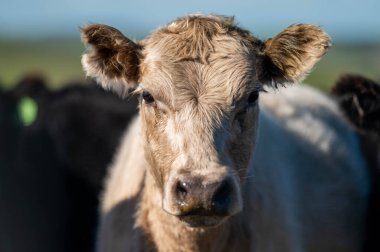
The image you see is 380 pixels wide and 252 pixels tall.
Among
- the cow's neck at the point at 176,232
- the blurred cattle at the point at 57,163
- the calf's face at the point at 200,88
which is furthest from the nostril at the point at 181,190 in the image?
the blurred cattle at the point at 57,163

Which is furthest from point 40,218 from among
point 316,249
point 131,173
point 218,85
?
point 218,85

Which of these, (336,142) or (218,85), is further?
(336,142)

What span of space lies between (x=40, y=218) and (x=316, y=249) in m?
2.72

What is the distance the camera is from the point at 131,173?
7.42m

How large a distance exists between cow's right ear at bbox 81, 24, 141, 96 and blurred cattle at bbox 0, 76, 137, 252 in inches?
96.8

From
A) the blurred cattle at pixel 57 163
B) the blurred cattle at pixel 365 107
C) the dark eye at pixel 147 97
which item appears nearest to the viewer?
the dark eye at pixel 147 97

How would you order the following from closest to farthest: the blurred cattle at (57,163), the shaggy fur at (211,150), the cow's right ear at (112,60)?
the shaggy fur at (211,150) → the cow's right ear at (112,60) → the blurred cattle at (57,163)

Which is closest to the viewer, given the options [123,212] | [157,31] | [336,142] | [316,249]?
[157,31]

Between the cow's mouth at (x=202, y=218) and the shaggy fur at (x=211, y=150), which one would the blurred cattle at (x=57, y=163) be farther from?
the cow's mouth at (x=202, y=218)

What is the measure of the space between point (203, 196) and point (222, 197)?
131mm

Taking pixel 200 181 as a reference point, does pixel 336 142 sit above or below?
below

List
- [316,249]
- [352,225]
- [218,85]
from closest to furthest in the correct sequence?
[218,85], [316,249], [352,225]

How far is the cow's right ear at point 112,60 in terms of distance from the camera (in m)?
6.27

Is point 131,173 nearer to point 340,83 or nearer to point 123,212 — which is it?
point 123,212
